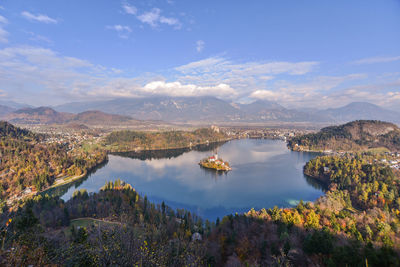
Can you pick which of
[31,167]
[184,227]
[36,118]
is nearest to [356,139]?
[184,227]

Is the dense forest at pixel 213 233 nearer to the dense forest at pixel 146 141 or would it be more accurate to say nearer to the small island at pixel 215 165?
the small island at pixel 215 165

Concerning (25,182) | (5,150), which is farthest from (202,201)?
(5,150)

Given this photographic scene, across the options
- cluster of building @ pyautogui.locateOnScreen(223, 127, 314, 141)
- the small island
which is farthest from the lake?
cluster of building @ pyautogui.locateOnScreen(223, 127, 314, 141)

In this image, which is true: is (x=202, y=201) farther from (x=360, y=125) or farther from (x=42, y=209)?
(x=360, y=125)

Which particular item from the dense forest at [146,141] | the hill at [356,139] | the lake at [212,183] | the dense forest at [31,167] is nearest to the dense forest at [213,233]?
the lake at [212,183]

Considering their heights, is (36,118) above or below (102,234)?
above

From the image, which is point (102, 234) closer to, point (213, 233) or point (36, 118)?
point (213, 233)
